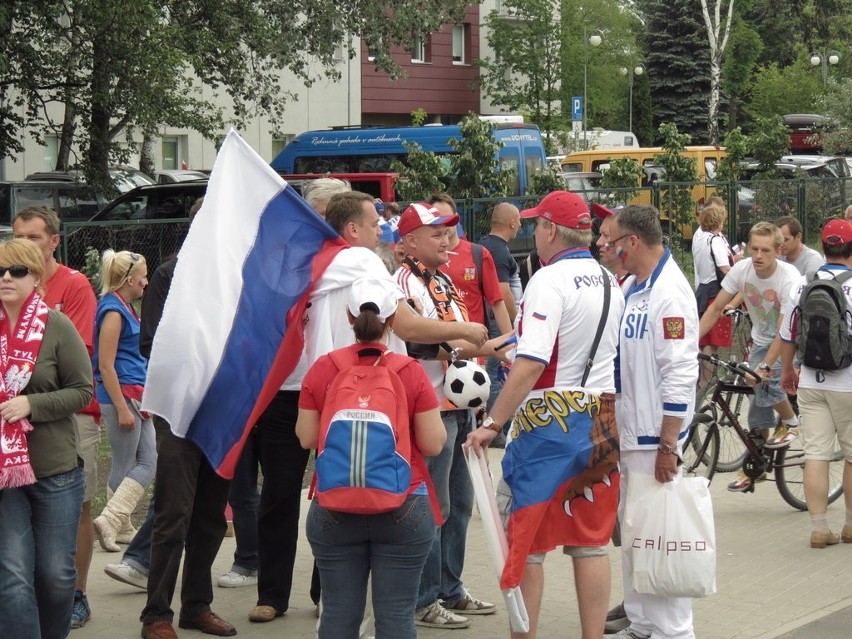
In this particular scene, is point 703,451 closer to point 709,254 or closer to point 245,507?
point 245,507

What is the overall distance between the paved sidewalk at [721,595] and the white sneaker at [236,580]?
0.06 meters

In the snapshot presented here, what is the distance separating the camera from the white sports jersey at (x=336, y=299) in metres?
5.67

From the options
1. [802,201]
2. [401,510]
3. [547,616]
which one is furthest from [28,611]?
[802,201]

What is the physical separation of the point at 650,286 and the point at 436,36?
4642 centimetres

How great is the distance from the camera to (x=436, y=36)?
5091cm

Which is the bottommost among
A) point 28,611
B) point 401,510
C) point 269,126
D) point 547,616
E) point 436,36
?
point 547,616

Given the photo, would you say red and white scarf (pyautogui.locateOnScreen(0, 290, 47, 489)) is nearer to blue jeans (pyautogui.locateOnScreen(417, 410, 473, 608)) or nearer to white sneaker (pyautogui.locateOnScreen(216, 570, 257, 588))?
blue jeans (pyautogui.locateOnScreen(417, 410, 473, 608))

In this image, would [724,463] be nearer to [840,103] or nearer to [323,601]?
[323,601]

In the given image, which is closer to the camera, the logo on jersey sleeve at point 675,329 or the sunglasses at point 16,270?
the sunglasses at point 16,270

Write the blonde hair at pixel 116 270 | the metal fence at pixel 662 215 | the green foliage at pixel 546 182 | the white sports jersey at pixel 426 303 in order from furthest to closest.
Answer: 1. the green foliage at pixel 546 182
2. the metal fence at pixel 662 215
3. the blonde hair at pixel 116 270
4. the white sports jersey at pixel 426 303

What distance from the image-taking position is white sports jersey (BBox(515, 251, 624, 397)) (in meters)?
5.40

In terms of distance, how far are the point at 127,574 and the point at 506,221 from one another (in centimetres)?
502


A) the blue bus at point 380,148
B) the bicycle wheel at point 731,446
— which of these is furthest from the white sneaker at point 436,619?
the blue bus at point 380,148

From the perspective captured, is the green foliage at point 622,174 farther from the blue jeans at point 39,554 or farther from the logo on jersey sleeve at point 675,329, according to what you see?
the blue jeans at point 39,554
